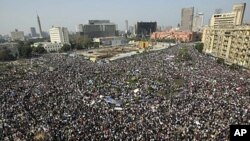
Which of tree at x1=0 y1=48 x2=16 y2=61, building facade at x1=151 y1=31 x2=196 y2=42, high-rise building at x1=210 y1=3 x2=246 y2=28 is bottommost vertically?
tree at x1=0 y1=48 x2=16 y2=61

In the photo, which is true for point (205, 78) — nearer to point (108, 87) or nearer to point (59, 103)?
point (108, 87)

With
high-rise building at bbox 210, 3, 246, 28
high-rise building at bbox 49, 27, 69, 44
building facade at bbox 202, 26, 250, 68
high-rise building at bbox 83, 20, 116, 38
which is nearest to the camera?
building facade at bbox 202, 26, 250, 68

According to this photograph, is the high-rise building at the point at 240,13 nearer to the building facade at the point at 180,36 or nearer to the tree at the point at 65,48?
the building facade at the point at 180,36

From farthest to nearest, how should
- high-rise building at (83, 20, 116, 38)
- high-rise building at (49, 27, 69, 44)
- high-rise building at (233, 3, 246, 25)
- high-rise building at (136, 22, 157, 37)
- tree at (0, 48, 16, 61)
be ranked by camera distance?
high-rise building at (136, 22, 157, 37) → high-rise building at (83, 20, 116, 38) → high-rise building at (49, 27, 69, 44) → high-rise building at (233, 3, 246, 25) → tree at (0, 48, 16, 61)

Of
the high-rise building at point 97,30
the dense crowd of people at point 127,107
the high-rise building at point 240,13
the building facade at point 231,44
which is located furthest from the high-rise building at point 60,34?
the dense crowd of people at point 127,107

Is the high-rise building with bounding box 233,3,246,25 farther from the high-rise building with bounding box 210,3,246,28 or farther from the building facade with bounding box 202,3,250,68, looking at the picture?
the building facade with bounding box 202,3,250,68

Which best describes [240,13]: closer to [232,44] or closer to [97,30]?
[232,44]

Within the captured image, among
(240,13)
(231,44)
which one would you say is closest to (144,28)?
(240,13)

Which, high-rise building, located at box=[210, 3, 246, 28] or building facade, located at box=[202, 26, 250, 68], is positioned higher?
high-rise building, located at box=[210, 3, 246, 28]

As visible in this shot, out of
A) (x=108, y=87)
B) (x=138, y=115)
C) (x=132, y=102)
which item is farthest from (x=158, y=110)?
(x=108, y=87)

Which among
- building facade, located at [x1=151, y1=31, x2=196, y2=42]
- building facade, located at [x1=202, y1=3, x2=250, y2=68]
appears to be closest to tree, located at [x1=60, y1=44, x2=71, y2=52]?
building facade, located at [x1=202, y1=3, x2=250, y2=68]
